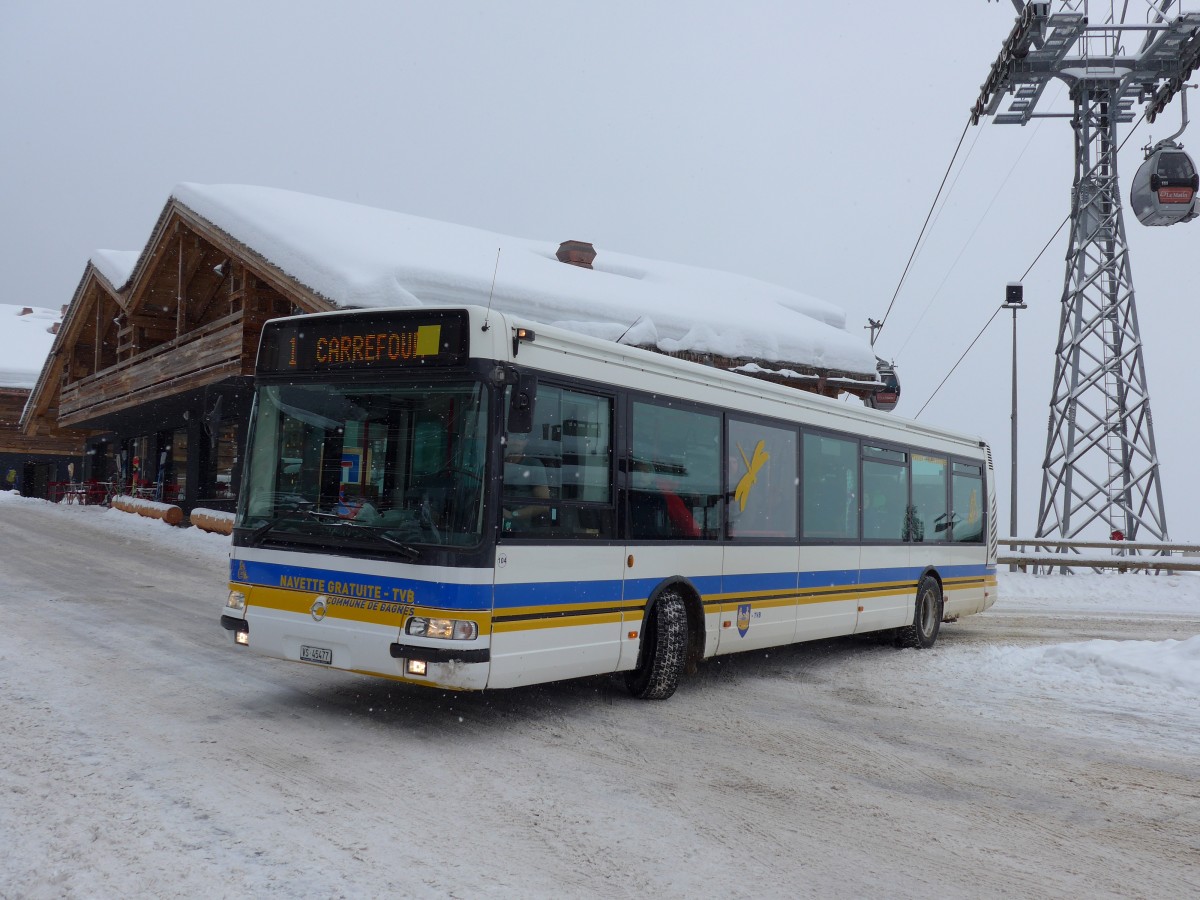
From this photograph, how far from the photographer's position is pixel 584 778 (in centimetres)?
565

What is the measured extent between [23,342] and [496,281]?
142ft

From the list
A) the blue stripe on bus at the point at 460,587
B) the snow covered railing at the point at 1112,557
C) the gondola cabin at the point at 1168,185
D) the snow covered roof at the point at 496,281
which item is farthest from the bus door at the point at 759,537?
the gondola cabin at the point at 1168,185

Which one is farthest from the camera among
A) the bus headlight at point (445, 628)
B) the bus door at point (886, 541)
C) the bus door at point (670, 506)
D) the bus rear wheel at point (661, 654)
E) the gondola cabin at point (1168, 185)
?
the gondola cabin at point (1168, 185)

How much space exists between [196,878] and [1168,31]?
2649cm

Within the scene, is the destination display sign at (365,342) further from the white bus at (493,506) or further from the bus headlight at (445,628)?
the bus headlight at (445,628)

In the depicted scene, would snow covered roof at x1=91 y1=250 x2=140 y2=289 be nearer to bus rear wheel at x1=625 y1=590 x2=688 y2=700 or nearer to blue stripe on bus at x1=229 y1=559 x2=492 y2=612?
blue stripe on bus at x1=229 y1=559 x2=492 y2=612

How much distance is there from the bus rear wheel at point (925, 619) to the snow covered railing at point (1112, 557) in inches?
451

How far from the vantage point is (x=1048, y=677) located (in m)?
9.81

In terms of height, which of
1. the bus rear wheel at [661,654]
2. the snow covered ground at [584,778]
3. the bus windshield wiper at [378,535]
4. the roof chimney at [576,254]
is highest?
the roof chimney at [576,254]

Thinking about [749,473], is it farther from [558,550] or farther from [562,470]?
[558,550]

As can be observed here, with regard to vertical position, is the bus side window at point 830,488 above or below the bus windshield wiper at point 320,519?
above

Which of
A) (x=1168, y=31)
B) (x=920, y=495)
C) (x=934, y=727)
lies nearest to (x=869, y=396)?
(x=1168, y=31)

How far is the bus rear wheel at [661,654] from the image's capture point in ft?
25.9

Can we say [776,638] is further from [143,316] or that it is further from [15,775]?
[143,316]
